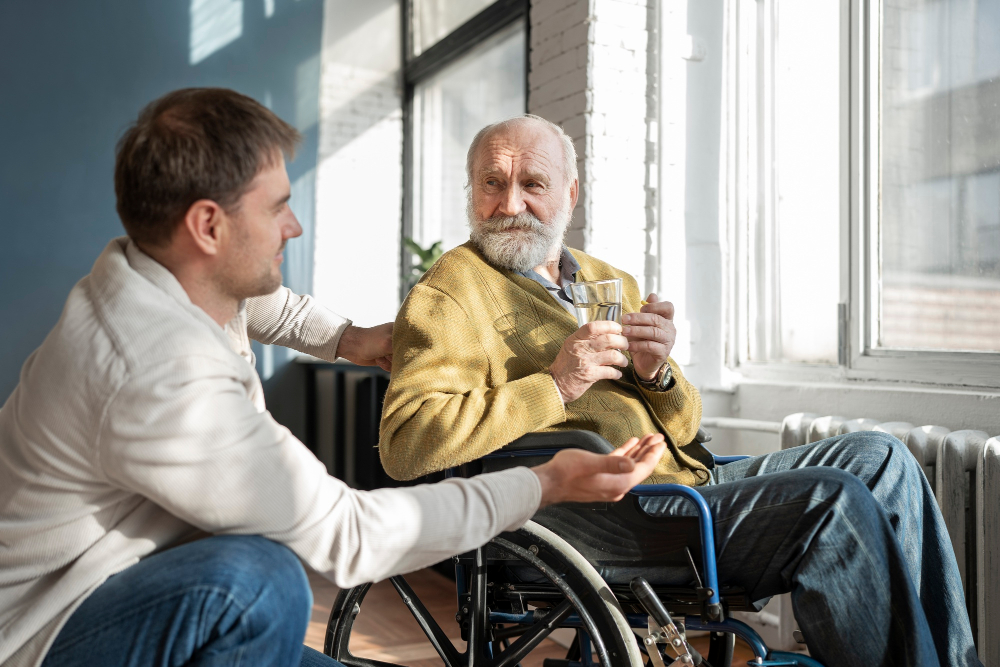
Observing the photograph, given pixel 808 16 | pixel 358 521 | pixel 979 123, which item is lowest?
pixel 358 521

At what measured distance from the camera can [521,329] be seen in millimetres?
1713

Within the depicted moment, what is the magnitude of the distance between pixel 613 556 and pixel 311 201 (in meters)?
3.39

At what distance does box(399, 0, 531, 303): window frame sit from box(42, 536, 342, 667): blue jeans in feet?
10.7

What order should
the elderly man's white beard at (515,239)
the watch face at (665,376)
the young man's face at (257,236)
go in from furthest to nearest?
the elderly man's white beard at (515,239) < the watch face at (665,376) < the young man's face at (257,236)

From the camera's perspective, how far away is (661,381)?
1.71 m

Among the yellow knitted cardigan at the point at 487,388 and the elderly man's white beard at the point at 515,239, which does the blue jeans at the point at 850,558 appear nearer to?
the yellow knitted cardigan at the point at 487,388

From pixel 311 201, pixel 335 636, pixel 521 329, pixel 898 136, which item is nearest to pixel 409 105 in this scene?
pixel 311 201

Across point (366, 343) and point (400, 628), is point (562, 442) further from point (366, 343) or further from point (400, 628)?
point (400, 628)

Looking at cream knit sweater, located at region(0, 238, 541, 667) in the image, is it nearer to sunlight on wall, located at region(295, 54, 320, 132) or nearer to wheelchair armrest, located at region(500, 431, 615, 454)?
wheelchair armrest, located at region(500, 431, 615, 454)

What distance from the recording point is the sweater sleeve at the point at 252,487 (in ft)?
2.90

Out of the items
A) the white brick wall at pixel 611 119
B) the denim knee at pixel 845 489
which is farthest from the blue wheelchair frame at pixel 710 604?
the white brick wall at pixel 611 119

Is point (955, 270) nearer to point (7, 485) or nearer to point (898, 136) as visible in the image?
point (898, 136)

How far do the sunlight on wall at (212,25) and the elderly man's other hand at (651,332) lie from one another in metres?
3.28

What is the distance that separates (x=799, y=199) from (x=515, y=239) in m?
1.30
